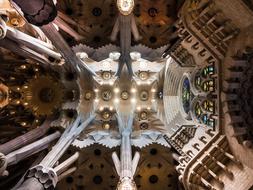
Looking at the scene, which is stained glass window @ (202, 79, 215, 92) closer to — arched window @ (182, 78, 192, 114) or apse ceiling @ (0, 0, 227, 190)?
apse ceiling @ (0, 0, 227, 190)

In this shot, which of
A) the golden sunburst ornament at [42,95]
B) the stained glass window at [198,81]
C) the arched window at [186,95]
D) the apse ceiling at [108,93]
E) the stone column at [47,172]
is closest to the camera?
the stone column at [47,172]

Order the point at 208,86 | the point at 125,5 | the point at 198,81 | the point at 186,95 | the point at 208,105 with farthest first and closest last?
the point at 186,95
the point at 198,81
the point at 208,105
the point at 208,86
the point at 125,5

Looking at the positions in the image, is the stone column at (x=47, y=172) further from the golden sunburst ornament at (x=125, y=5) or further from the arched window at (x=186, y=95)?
the arched window at (x=186, y=95)

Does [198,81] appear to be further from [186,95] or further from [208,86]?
[186,95]

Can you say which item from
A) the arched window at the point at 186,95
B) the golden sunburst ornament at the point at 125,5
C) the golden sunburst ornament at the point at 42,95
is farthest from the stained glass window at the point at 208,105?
the golden sunburst ornament at the point at 42,95

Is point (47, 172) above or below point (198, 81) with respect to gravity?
below

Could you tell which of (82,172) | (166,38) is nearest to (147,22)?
(166,38)

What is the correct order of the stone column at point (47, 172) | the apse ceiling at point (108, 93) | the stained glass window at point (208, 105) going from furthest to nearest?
1. the apse ceiling at point (108, 93)
2. the stained glass window at point (208, 105)
3. the stone column at point (47, 172)

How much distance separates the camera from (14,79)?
65.3 ft

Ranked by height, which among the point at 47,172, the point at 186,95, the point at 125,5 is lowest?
the point at 47,172

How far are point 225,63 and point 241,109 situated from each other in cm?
171

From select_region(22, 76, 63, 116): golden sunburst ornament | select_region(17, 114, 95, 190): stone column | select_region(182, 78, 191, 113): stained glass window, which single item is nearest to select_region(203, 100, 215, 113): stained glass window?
select_region(182, 78, 191, 113): stained glass window

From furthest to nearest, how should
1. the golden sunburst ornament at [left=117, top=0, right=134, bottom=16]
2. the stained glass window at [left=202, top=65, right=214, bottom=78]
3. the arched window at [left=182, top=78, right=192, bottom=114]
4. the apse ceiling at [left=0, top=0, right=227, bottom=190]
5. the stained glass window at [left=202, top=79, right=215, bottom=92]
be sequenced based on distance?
the arched window at [left=182, top=78, right=192, bottom=114], the apse ceiling at [left=0, top=0, right=227, bottom=190], the stained glass window at [left=202, top=65, right=214, bottom=78], the stained glass window at [left=202, top=79, right=215, bottom=92], the golden sunburst ornament at [left=117, top=0, right=134, bottom=16]

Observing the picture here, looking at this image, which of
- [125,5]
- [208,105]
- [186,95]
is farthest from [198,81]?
[125,5]
